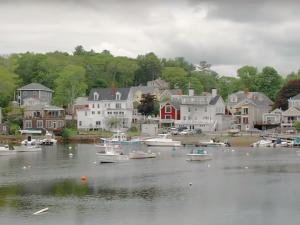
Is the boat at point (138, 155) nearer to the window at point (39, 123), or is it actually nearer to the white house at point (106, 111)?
→ the white house at point (106, 111)

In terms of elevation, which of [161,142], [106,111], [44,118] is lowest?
[161,142]

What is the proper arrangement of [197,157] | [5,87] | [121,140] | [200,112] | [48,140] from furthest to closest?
1. [5,87]
2. [200,112]
3. [48,140]
4. [121,140]
5. [197,157]

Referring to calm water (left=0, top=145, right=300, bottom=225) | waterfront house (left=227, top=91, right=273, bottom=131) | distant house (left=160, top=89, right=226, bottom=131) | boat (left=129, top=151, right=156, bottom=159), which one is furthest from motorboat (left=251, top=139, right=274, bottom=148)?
boat (left=129, top=151, right=156, bottom=159)

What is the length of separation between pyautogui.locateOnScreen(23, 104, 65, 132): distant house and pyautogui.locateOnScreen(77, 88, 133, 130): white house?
4.69 meters

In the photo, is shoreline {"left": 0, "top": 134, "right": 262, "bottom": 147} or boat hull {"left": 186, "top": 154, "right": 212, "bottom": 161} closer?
boat hull {"left": 186, "top": 154, "right": 212, "bottom": 161}

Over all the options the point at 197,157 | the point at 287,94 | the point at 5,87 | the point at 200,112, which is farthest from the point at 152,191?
the point at 287,94

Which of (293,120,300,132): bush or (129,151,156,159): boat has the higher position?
(293,120,300,132): bush

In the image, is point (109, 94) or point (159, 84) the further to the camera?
point (159, 84)

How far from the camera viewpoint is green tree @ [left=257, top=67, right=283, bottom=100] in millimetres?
170625

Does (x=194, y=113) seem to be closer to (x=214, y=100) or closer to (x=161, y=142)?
(x=214, y=100)

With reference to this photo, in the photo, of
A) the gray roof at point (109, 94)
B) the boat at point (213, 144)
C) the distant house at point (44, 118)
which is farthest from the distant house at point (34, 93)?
the boat at point (213, 144)

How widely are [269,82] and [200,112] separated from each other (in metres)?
38.3

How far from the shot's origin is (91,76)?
181 metres

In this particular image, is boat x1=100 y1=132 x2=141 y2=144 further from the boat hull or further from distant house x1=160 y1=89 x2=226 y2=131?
the boat hull
